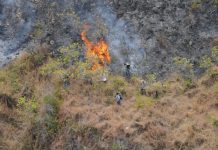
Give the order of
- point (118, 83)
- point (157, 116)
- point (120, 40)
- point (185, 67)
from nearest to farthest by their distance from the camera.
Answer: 1. point (157, 116)
2. point (118, 83)
3. point (185, 67)
4. point (120, 40)

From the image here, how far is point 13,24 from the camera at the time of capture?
1881 centimetres

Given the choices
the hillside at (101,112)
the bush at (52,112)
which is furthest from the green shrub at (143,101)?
the bush at (52,112)

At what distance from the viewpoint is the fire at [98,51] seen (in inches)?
691

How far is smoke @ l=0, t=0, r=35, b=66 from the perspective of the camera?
18.3 meters

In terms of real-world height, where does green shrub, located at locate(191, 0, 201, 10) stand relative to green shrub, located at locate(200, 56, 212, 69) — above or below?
above

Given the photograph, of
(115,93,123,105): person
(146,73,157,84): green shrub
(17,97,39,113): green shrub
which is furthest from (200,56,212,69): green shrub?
(17,97,39,113): green shrub

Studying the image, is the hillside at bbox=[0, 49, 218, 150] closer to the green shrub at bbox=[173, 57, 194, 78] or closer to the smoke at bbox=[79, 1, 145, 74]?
the green shrub at bbox=[173, 57, 194, 78]

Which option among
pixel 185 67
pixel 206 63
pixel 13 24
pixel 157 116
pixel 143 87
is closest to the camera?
pixel 157 116

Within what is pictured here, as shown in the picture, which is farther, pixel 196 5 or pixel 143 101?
pixel 196 5

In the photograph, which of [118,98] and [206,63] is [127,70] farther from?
[206,63]

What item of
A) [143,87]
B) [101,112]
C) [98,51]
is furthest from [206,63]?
[101,112]

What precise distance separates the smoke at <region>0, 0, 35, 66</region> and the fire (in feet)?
7.45

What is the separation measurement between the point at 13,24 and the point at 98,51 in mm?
3530

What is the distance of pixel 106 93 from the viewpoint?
54.4 feet
